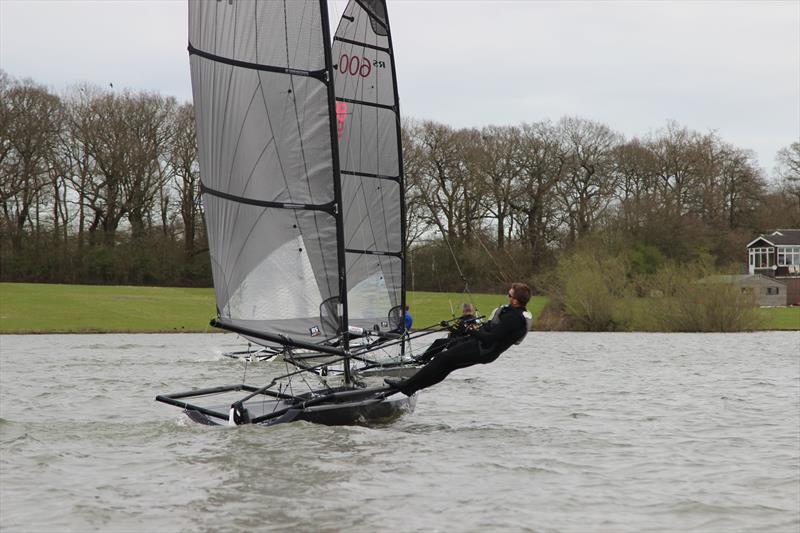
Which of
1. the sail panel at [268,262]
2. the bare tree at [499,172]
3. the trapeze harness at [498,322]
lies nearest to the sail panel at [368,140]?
the sail panel at [268,262]

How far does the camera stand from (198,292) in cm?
5922

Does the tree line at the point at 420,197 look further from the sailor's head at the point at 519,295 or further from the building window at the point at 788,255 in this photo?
the sailor's head at the point at 519,295

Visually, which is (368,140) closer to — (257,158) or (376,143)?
(376,143)

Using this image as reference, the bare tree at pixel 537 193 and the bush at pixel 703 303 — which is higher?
the bare tree at pixel 537 193

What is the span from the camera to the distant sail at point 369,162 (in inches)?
846

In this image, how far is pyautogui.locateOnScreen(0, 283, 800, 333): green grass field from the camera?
1842 inches

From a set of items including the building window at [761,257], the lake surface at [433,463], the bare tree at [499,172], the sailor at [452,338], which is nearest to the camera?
the lake surface at [433,463]

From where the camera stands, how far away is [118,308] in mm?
51688

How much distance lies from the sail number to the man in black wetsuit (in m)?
10.1

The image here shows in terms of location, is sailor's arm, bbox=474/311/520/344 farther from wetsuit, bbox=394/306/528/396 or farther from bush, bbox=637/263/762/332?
bush, bbox=637/263/762/332

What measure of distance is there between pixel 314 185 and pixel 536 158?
158ft

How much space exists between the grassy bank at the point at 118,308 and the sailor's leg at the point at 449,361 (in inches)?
1177

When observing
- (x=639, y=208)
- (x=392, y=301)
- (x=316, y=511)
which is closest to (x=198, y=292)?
(x=639, y=208)

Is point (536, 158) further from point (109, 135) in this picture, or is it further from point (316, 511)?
point (316, 511)
